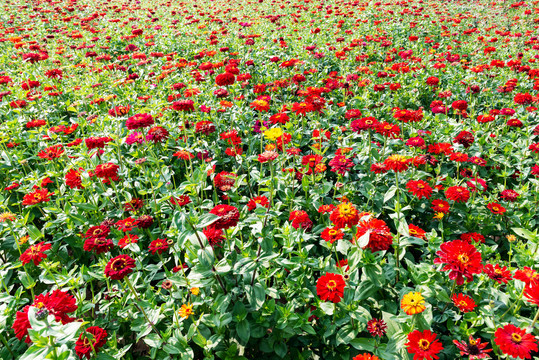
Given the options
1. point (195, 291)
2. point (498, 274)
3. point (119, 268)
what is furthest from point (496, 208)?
point (119, 268)

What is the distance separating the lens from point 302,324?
6.56ft

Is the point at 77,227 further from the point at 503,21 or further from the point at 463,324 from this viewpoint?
the point at 503,21

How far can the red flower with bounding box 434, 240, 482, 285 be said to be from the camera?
167 cm

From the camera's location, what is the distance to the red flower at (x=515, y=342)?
147 cm

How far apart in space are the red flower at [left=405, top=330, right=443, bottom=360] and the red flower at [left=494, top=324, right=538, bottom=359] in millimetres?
301

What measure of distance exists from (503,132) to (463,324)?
11.6 ft

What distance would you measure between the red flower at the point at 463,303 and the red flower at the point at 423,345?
1.41 ft

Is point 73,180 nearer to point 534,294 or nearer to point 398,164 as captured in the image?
point 398,164

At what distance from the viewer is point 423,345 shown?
5.28 ft

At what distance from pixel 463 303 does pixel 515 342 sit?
380 millimetres

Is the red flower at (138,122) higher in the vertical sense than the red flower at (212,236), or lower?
higher

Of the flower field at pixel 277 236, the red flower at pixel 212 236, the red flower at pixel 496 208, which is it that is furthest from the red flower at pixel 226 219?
the red flower at pixel 496 208

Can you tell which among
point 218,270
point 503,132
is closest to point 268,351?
point 218,270

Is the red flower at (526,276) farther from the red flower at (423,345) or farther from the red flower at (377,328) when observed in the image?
the red flower at (377,328)
